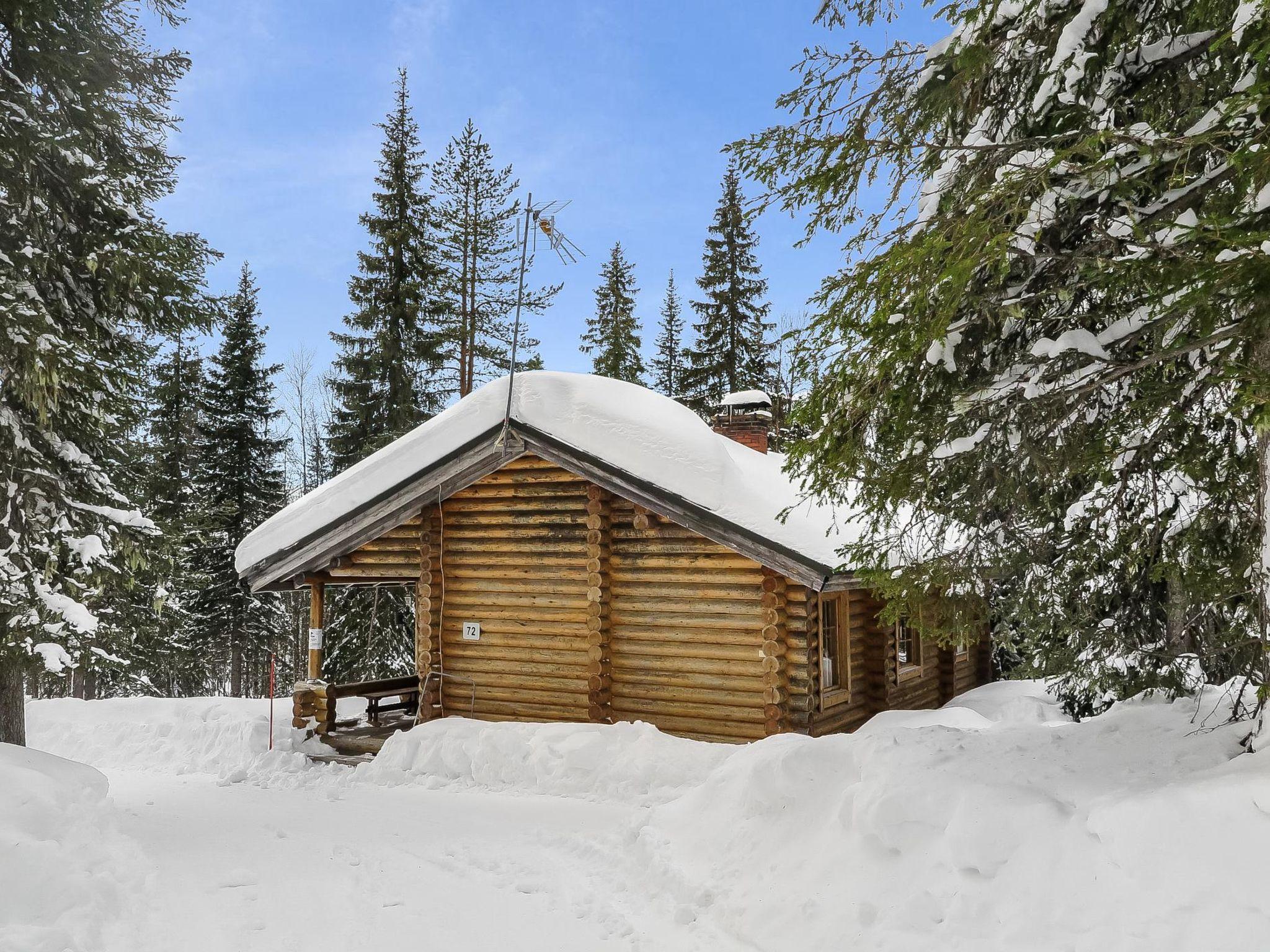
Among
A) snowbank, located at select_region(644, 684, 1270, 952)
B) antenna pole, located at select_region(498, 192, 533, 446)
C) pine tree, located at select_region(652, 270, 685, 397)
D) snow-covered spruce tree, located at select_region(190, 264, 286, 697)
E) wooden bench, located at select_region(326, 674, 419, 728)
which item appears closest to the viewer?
snowbank, located at select_region(644, 684, 1270, 952)

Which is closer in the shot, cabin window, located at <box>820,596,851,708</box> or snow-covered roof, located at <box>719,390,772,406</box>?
cabin window, located at <box>820,596,851,708</box>

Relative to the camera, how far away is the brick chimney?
61.1ft

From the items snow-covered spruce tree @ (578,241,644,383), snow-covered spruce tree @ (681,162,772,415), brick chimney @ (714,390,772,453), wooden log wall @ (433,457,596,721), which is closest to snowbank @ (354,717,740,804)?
wooden log wall @ (433,457,596,721)

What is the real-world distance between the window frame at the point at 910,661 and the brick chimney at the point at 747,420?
19.3ft

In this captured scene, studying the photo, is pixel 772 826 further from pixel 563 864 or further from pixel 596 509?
pixel 596 509

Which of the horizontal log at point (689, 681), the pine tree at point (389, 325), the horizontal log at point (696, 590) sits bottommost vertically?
the horizontal log at point (689, 681)

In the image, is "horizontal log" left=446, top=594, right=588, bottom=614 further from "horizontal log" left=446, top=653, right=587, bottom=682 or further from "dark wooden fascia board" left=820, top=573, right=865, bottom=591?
"dark wooden fascia board" left=820, top=573, right=865, bottom=591

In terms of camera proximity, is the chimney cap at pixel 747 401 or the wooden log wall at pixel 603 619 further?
the chimney cap at pixel 747 401

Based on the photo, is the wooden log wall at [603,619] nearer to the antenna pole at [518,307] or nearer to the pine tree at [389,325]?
the antenna pole at [518,307]

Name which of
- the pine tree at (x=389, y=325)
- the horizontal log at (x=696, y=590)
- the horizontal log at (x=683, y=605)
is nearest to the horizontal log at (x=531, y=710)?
the horizontal log at (x=683, y=605)

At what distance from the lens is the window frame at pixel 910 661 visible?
1272 cm

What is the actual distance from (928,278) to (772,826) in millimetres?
4042

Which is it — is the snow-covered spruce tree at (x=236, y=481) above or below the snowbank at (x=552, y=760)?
above

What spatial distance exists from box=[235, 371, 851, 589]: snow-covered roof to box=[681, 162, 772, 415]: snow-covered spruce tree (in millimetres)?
16097
